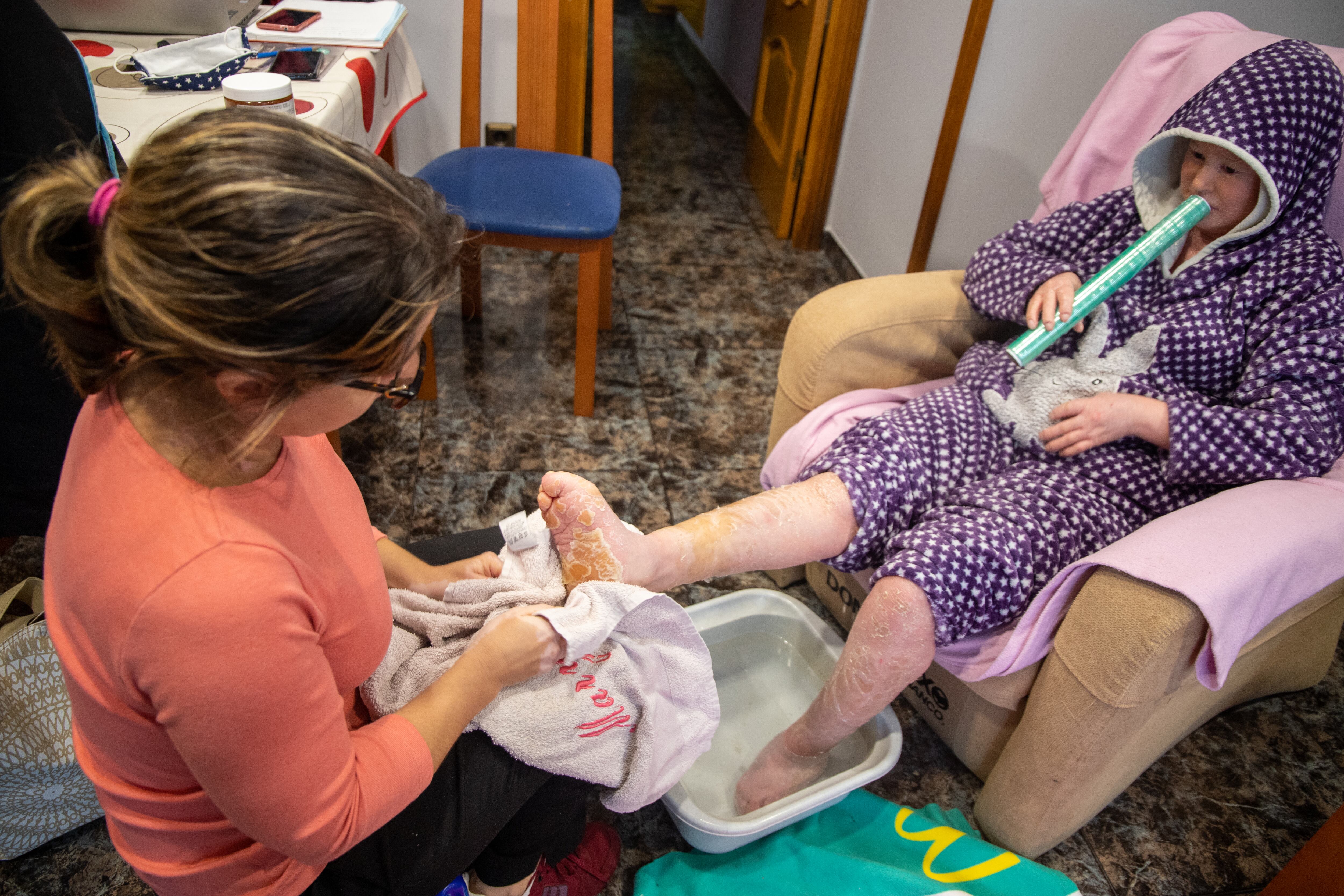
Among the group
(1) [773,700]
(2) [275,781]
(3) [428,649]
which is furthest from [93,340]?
(1) [773,700]

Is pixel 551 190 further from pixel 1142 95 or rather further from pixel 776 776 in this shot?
pixel 776 776

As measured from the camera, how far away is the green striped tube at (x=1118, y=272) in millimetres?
1210

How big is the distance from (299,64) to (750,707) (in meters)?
1.37

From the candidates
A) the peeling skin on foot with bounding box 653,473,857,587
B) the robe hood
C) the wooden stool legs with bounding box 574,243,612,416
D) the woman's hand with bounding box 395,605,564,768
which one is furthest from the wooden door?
the woman's hand with bounding box 395,605,564,768

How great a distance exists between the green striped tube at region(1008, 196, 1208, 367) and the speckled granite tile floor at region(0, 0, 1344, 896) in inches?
23.6

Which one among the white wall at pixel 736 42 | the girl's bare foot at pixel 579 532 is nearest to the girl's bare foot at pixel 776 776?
the girl's bare foot at pixel 579 532

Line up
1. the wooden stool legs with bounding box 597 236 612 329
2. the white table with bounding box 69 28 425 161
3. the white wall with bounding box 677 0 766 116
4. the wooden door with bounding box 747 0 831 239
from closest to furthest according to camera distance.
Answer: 1. the white table with bounding box 69 28 425 161
2. the wooden stool legs with bounding box 597 236 612 329
3. the wooden door with bounding box 747 0 831 239
4. the white wall with bounding box 677 0 766 116

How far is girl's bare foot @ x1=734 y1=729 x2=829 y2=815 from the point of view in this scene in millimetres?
1169

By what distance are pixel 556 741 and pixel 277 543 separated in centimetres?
37

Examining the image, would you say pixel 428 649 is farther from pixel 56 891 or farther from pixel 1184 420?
pixel 1184 420

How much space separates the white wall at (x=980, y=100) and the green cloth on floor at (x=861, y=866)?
56.5 inches

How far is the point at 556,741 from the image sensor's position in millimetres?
838

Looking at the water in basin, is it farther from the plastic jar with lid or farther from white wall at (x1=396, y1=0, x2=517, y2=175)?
white wall at (x1=396, y1=0, x2=517, y2=175)

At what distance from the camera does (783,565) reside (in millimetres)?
1197
